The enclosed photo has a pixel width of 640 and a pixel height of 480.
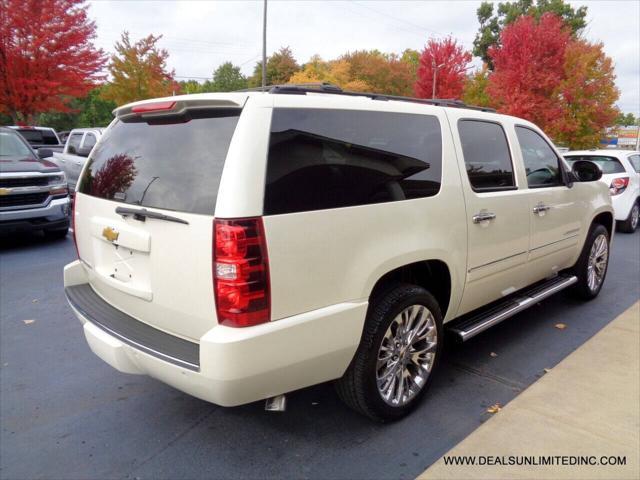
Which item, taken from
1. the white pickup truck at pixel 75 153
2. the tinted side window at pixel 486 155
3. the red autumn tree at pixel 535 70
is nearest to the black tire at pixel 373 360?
the tinted side window at pixel 486 155

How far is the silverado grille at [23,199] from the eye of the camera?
22.9 ft

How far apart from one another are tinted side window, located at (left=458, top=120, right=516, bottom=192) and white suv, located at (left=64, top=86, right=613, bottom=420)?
0.7 inches

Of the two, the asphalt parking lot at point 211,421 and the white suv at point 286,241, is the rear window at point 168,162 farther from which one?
the asphalt parking lot at point 211,421

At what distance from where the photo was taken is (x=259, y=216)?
82.8 inches

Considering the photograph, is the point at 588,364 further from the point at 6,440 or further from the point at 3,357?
the point at 3,357

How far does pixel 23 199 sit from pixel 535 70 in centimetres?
1880

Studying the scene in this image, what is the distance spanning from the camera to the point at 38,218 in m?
7.37

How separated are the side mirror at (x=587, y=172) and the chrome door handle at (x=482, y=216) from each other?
5.83 ft

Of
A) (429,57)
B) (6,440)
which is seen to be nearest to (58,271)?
(6,440)

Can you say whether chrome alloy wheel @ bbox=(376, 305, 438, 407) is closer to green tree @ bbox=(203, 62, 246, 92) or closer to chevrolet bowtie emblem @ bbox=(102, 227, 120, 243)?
chevrolet bowtie emblem @ bbox=(102, 227, 120, 243)

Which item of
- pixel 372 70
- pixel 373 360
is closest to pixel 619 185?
pixel 373 360

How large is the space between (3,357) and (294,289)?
291 centimetres

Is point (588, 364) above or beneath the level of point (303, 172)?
beneath

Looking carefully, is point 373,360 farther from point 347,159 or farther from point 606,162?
point 606,162
